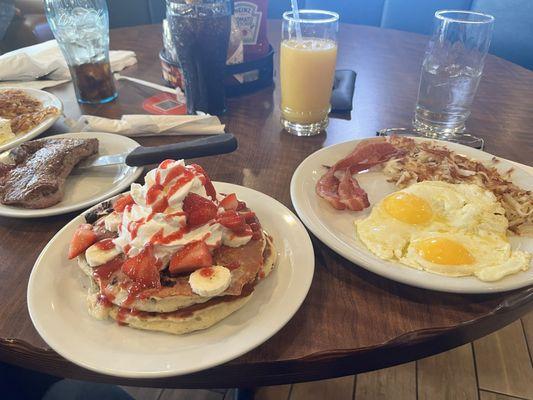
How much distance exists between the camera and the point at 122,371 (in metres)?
0.74

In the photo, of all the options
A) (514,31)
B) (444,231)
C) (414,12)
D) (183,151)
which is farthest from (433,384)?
(414,12)

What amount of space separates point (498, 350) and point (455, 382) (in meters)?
0.36

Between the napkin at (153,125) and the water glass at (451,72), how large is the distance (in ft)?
2.93

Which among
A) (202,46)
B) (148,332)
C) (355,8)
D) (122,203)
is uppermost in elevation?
(202,46)

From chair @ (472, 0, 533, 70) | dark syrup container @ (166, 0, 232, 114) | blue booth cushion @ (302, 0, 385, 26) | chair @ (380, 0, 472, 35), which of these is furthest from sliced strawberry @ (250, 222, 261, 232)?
blue booth cushion @ (302, 0, 385, 26)

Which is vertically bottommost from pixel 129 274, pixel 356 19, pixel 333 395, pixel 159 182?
pixel 333 395

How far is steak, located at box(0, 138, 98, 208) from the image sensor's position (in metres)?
1.20

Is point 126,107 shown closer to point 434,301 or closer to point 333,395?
point 434,301

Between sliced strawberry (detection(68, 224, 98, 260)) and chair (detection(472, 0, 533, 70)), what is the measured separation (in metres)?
3.30

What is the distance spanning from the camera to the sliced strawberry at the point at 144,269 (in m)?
0.87

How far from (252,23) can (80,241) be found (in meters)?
1.41

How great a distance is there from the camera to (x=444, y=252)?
103cm

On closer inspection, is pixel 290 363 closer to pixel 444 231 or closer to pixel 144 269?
pixel 144 269

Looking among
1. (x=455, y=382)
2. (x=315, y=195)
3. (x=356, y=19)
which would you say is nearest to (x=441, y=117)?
(x=315, y=195)
